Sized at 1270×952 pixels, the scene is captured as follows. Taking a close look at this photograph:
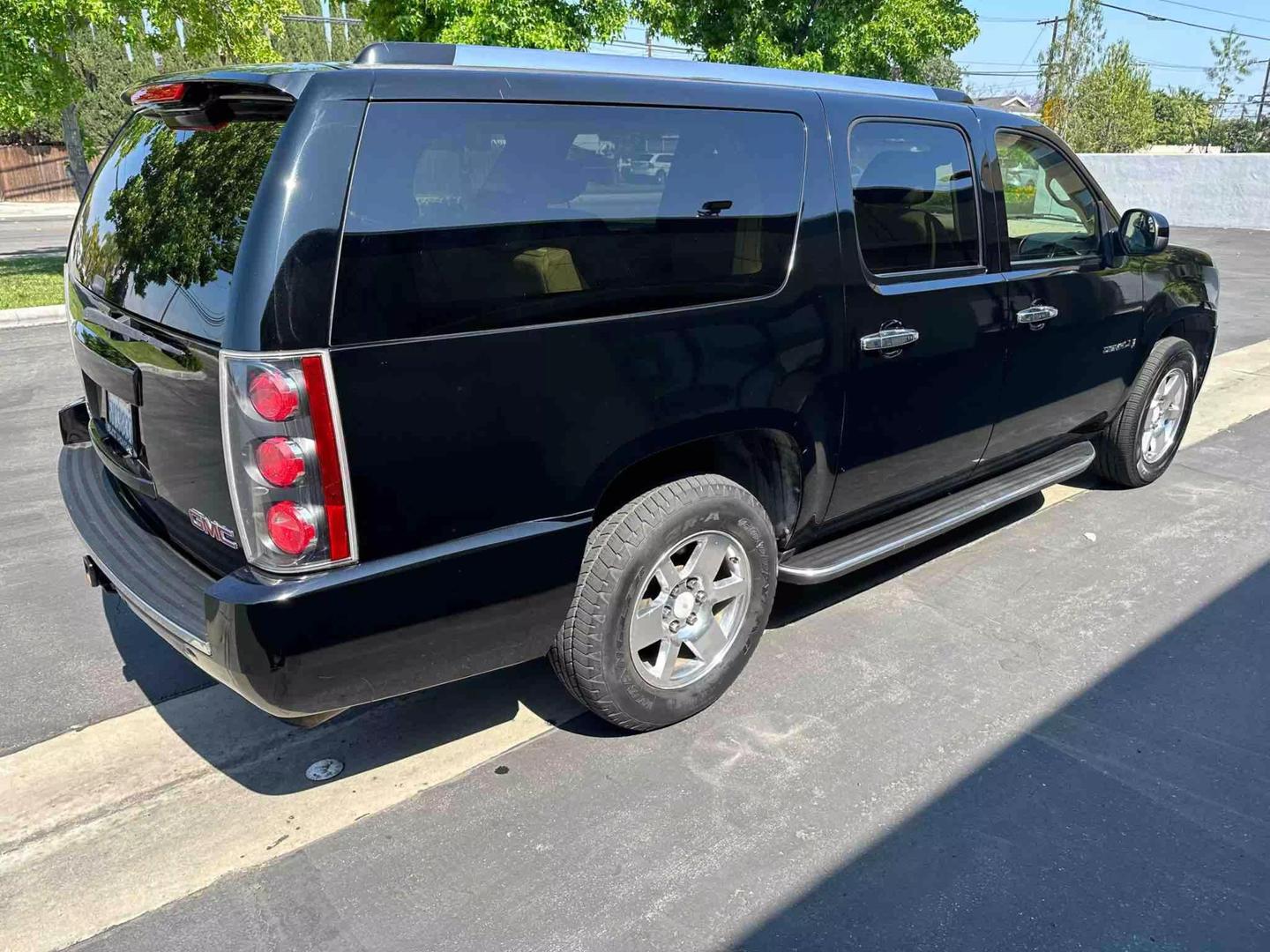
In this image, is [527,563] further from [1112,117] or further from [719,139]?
[1112,117]

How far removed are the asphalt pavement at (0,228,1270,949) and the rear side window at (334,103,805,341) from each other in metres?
1.39

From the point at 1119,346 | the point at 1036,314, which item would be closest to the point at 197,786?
the point at 1036,314

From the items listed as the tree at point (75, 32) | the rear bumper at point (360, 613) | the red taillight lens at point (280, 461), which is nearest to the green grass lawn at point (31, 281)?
the tree at point (75, 32)

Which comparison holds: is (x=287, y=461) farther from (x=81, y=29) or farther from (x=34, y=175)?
(x=34, y=175)

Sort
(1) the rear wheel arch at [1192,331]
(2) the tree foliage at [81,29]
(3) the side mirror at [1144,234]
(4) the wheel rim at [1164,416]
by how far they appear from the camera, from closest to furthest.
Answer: (3) the side mirror at [1144,234], (1) the rear wheel arch at [1192,331], (4) the wheel rim at [1164,416], (2) the tree foliage at [81,29]

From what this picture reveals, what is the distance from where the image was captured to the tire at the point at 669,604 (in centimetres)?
283

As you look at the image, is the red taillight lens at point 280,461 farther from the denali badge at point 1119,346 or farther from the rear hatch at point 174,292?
the denali badge at point 1119,346

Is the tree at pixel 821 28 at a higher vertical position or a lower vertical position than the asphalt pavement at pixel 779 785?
higher

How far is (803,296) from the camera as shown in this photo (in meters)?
3.15

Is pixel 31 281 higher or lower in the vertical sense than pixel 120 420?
lower

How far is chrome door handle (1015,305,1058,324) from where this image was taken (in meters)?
3.97

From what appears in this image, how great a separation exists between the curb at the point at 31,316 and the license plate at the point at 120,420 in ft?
27.4

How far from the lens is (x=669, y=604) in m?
3.05

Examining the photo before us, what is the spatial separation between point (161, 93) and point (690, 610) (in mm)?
2130
